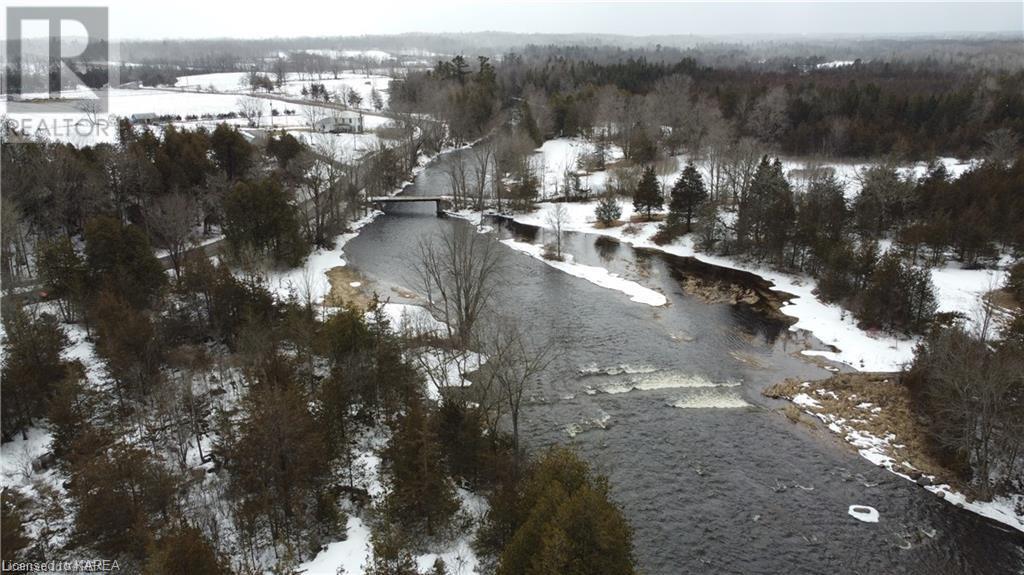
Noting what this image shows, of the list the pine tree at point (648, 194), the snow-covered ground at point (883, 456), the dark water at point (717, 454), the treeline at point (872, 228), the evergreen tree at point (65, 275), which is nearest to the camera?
the dark water at point (717, 454)

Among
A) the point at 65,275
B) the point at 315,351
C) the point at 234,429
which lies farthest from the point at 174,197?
the point at 234,429

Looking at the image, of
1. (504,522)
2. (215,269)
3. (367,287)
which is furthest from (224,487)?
(367,287)

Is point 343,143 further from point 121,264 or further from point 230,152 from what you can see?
point 121,264

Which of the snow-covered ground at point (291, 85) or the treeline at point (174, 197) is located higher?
the snow-covered ground at point (291, 85)

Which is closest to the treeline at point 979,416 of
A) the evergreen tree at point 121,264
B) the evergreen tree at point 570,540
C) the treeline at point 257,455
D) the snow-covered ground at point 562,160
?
the treeline at point 257,455

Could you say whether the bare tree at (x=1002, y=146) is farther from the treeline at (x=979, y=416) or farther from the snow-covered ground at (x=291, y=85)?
the snow-covered ground at (x=291, y=85)

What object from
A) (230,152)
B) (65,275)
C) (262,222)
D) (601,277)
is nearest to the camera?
(65,275)

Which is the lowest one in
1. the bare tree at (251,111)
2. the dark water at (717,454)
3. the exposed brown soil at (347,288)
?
the dark water at (717,454)

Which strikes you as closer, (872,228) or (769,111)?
(872,228)
